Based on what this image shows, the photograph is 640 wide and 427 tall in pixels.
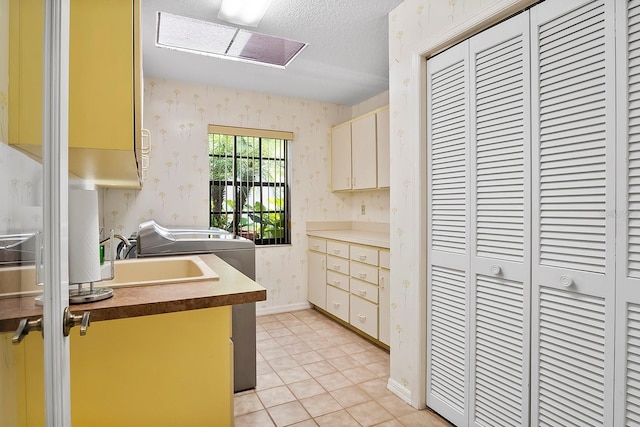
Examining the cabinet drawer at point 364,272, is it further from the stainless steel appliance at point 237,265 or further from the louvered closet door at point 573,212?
the louvered closet door at point 573,212

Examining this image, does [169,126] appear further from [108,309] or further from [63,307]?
[63,307]

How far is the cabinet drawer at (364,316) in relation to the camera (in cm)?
302

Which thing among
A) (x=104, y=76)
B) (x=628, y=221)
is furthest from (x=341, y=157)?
(x=104, y=76)

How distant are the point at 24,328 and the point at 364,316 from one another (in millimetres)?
2787

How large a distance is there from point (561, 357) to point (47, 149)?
1.75 m

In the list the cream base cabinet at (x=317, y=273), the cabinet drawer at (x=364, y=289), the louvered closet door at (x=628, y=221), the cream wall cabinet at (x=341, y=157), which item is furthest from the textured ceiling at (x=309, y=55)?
the cabinet drawer at (x=364, y=289)

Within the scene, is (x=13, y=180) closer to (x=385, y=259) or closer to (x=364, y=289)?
(x=385, y=259)

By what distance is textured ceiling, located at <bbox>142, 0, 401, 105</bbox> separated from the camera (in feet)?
7.15

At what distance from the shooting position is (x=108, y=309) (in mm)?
1121

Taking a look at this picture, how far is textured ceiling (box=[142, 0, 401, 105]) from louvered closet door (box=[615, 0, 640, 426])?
133 cm

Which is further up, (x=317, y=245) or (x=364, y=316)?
(x=317, y=245)

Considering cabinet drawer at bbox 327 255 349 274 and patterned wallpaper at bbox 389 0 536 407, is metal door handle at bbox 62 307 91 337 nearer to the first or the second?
patterned wallpaper at bbox 389 0 536 407

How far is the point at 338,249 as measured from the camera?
3574mm

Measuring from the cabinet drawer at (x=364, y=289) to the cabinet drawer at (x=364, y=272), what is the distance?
43 millimetres
